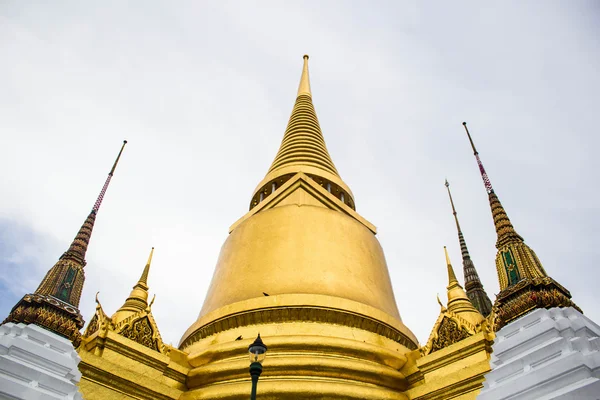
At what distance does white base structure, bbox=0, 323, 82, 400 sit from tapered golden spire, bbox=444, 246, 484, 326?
6123 millimetres

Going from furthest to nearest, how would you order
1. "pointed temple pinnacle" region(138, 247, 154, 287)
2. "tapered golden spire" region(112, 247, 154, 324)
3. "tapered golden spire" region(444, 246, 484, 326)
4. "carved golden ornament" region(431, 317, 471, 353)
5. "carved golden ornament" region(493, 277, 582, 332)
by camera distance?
"pointed temple pinnacle" region(138, 247, 154, 287) → "tapered golden spire" region(112, 247, 154, 324) → "tapered golden spire" region(444, 246, 484, 326) → "carved golden ornament" region(431, 317, 471, 353) → "carved golden ornament" region(493, 277, 582, 332)

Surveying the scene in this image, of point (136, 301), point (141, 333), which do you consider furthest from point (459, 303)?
point (136, 301)

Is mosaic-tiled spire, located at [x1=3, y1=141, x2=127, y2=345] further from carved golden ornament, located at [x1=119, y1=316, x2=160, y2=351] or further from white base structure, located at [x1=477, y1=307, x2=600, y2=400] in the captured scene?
white base structure, located at [x1=477, y1=307, x2=600, y2=400]

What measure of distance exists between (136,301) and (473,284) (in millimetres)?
11730

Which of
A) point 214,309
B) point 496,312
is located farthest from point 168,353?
point 496,312

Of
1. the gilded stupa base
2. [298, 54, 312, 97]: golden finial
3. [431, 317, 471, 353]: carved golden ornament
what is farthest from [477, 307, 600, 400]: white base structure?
[298, 54, 312, 97]: golden finial

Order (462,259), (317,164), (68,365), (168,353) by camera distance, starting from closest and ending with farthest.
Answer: (68,365)
(168,353)
(317,164)
(462,259)

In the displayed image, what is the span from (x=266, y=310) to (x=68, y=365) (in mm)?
3250

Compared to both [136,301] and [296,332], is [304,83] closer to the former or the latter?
[136,301]

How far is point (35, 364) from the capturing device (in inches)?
208

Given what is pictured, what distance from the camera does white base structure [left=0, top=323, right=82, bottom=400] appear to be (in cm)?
495

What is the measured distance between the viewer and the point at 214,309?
29.3 ft

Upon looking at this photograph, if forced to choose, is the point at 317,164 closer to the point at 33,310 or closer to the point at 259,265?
the point at 259,265

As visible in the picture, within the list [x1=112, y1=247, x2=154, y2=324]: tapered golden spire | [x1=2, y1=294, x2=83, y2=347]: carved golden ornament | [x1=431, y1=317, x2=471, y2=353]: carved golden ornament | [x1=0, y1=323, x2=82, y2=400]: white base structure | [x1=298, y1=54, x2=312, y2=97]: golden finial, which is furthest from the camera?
[x1=298, y1=54, x2=312, y2=97]: golden finial
